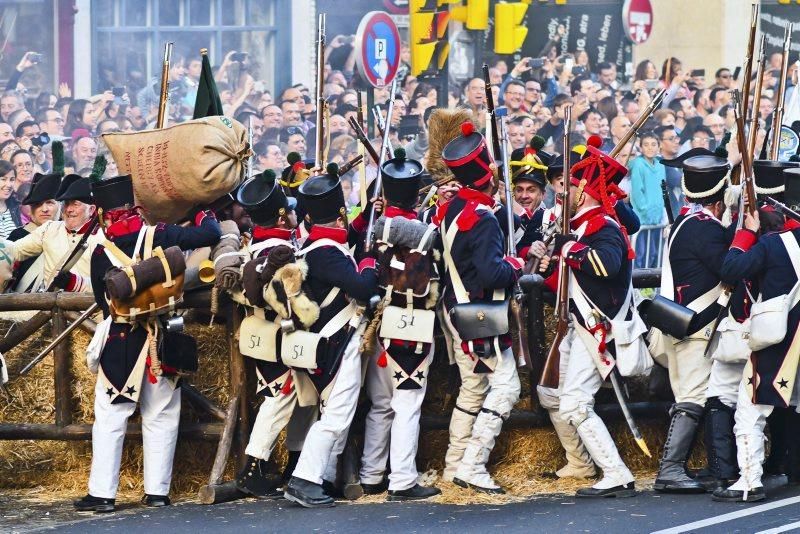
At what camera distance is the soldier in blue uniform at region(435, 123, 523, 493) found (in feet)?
28.7

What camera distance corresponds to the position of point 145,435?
29.2ft

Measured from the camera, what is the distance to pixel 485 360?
8875 mm

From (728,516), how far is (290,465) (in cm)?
241

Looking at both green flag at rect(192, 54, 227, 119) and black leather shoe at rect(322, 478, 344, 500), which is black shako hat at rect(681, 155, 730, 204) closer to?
black leather shoe at rect(322, 478, 344, 500)

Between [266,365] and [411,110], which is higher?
[411,110]

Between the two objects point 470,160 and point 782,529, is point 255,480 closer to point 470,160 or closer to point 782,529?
point 470,160

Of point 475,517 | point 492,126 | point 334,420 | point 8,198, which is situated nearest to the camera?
point 475,517

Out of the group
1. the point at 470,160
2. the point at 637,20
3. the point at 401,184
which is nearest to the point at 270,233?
the point at 401,184

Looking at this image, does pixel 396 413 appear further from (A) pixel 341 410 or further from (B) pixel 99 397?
(B) pixel 99 397

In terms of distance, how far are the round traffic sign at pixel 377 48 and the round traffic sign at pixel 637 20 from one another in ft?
11.4

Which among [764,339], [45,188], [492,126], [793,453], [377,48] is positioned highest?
[377,48]

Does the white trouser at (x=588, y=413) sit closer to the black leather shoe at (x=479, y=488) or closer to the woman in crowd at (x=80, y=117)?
the black leather shoe at (x=479, y=488)

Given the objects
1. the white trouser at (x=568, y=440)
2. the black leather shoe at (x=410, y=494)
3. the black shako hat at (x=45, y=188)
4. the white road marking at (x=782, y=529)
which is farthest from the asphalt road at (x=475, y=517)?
the black shako hat at (x=45, y=188)

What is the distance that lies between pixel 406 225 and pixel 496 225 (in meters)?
0.47
